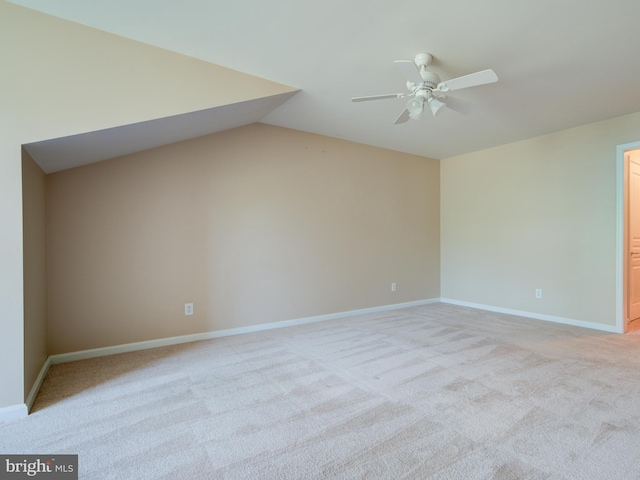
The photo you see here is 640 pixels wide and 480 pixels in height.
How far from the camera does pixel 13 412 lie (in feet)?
6.35

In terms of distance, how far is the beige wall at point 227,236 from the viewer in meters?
2.99

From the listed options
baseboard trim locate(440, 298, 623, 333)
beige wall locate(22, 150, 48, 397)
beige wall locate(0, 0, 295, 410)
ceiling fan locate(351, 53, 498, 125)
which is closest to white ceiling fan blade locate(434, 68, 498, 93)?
ceiling fan locate(351, 53, 498, 125)

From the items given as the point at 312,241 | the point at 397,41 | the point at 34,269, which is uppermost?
the point at 397,41

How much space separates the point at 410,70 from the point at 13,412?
10.9ft

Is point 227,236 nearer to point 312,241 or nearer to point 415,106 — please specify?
point 312,241

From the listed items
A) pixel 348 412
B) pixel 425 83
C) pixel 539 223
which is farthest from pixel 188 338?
pixel 539 223

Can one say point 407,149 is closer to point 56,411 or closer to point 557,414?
point 557,414

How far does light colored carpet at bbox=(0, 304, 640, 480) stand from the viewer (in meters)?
1.54

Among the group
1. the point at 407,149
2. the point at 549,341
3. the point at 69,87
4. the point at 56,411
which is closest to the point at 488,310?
the point at 549,341

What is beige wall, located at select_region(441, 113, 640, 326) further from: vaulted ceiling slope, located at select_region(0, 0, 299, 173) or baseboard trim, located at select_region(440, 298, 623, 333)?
vaulted ceiling slope, located at select_region(0, 0, 299, 173)

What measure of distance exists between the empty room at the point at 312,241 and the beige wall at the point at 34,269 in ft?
0.12

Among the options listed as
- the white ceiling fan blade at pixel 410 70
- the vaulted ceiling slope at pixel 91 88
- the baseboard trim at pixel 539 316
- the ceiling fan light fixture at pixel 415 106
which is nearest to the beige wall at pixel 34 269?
the vaulted ceiling slope at pixel 91 88

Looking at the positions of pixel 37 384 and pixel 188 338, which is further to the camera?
pixel 188 338

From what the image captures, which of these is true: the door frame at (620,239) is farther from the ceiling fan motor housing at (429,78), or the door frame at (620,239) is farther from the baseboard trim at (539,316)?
the ceiling fan motor housing at (429,78)
